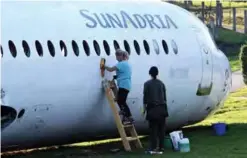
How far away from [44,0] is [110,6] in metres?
2.25

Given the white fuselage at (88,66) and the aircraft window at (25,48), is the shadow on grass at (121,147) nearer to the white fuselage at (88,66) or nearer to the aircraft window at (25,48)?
the white fuselage at (88,66)

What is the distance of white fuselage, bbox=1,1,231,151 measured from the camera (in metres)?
16.4

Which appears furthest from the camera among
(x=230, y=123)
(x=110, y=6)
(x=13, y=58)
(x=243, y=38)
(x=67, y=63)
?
(x=243, y=38)

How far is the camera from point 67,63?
56.4ft

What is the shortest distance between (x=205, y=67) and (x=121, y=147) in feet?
11.2

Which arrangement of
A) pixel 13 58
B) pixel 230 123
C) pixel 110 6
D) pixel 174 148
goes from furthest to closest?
pixel 230 123 → pixel 110 6 → pixel 174 148 → pixel 13 58

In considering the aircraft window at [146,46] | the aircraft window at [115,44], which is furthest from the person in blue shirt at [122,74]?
the aircraft window at [146,46]

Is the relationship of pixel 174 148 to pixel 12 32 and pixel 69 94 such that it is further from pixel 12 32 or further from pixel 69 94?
pixel 12 32

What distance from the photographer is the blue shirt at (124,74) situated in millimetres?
18109

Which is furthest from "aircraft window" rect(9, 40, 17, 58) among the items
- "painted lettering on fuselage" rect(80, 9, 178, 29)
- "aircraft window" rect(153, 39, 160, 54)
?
"aircraft window" rect(153, 39, 160, 54)

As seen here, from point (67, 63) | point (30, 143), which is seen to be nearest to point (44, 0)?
point (67, 63)

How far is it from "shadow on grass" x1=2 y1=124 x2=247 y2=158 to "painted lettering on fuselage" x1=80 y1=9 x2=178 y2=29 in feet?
8.94

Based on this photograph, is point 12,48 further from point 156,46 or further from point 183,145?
point 156,46

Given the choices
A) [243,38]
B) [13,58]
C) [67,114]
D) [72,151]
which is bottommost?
[243,38]
